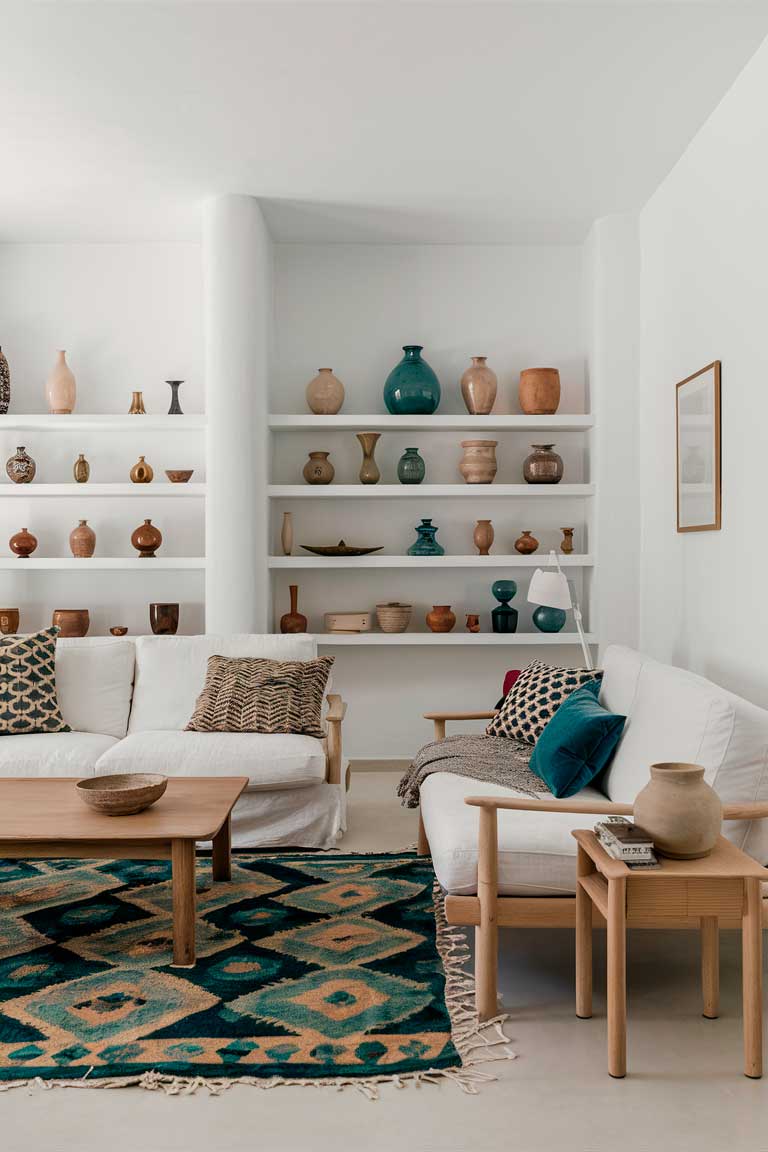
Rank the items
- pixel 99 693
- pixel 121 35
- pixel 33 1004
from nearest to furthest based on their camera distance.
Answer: pixel 33 1004 < pixel 121 35 < pixel 99 693

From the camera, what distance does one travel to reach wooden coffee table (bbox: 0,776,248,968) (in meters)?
2.93

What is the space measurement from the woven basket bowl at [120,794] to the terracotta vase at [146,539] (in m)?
2.49

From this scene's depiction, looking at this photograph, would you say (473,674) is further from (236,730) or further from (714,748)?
(714,748)

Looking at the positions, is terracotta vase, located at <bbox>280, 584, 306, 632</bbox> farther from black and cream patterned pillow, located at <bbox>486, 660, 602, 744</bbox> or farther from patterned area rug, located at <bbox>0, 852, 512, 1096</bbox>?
patterned area rug, located at <bbox>0, 852, 512, 1096</bbox>

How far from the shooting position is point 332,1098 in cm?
226

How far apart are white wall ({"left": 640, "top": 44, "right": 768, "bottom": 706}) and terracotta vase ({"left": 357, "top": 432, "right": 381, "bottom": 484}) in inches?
57.8

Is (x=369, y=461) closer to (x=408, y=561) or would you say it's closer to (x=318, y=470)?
(x=318, y=470)

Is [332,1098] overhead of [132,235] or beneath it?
beneath

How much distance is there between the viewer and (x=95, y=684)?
461 cm

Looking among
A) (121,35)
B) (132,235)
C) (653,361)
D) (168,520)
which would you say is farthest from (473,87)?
(168,520)

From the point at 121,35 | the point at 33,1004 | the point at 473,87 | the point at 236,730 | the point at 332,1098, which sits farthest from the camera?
the point at 236,730

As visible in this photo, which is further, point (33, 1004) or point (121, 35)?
point (121, 35)

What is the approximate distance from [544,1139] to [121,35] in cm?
367

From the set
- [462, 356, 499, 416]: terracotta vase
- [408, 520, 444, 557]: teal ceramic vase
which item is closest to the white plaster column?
[408, 520, 444, 557]: teal ceramic vase
